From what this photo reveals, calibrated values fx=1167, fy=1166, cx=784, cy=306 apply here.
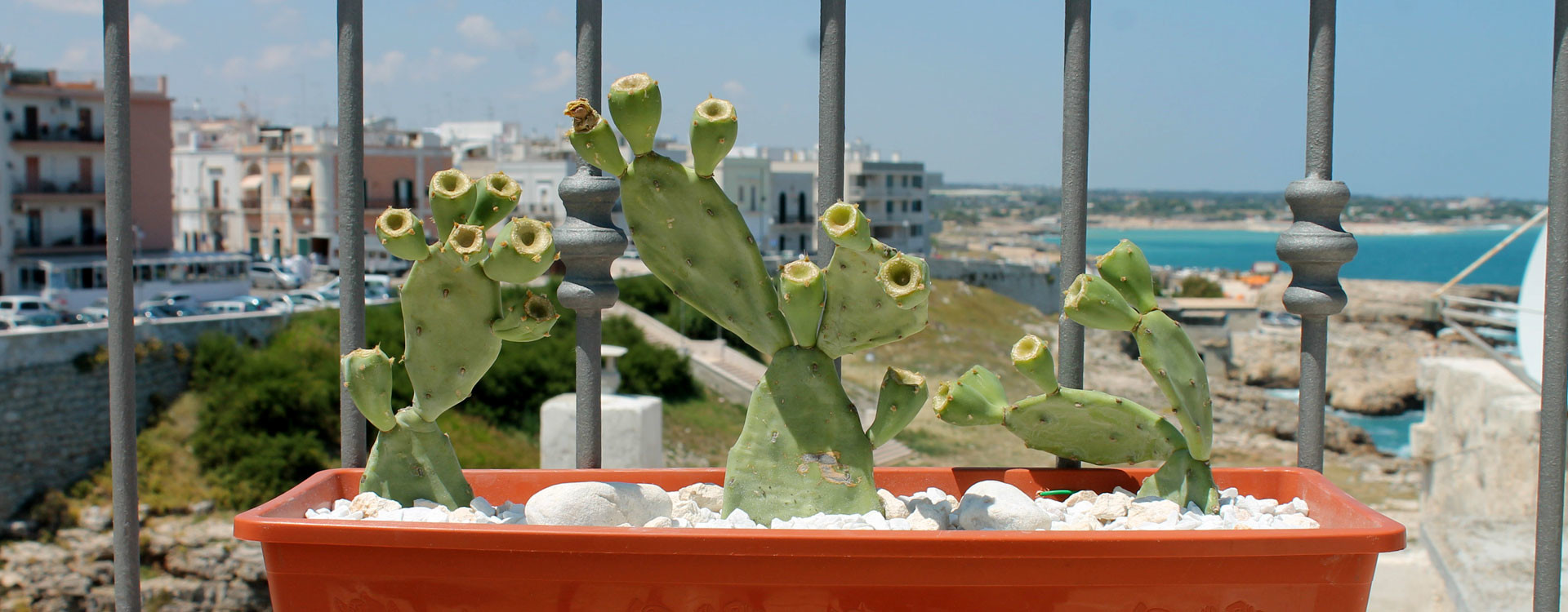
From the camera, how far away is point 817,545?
1.11 metres

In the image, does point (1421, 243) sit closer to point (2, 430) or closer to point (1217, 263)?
point (1217, 263)

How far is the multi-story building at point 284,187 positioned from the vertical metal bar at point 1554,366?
77.3 ft

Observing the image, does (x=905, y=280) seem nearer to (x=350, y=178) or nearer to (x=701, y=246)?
(x=701, y=246)

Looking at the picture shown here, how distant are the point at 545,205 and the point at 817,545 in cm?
2821

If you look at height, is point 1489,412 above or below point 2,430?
above

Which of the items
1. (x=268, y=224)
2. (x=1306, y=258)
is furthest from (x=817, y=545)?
(x=268, y=224)

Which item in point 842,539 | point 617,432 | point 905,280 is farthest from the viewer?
point 617,432

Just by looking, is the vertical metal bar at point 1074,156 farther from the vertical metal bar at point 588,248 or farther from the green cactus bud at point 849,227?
the vertical metal bar at point 588,248

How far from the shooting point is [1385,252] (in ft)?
315

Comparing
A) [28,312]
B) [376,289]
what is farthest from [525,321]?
[376,289]

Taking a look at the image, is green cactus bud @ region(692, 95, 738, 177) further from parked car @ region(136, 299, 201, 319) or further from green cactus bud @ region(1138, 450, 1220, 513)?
parked car @ region(136, 299, 201, 319)

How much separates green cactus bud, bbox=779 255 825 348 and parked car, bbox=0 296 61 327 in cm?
1878

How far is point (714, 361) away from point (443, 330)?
20.9 metres

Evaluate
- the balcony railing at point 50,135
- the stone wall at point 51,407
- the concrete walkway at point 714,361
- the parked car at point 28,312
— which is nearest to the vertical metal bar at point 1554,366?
the stone wall at point 51,407
